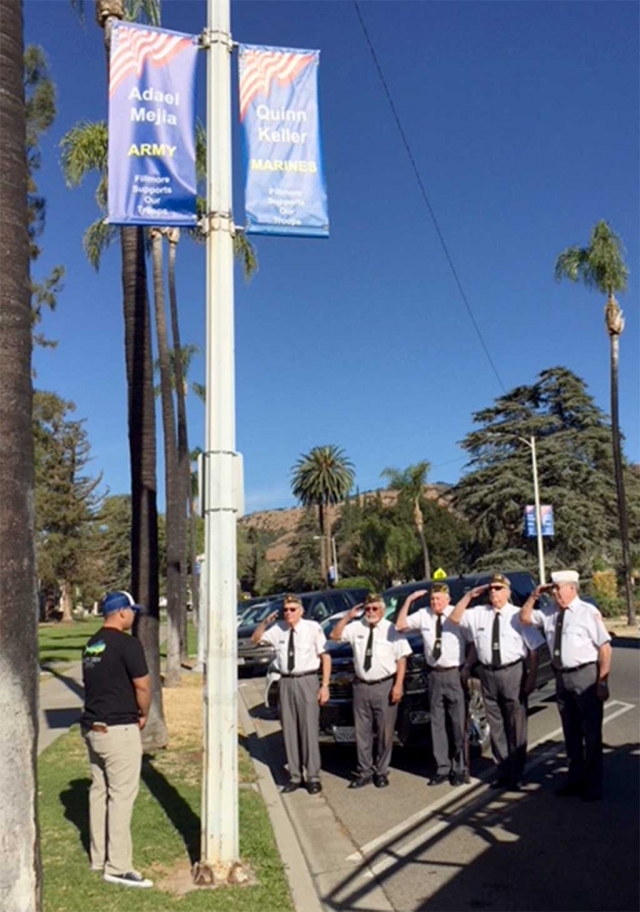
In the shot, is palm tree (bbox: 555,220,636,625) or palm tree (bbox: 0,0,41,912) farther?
palm tree (bbox: 555,220,636,625)

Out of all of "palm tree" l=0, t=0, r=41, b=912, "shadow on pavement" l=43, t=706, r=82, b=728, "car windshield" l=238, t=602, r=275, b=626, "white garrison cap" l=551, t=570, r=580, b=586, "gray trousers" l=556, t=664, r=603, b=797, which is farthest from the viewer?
"car windshield" l=238, t=602, r=275, b=626

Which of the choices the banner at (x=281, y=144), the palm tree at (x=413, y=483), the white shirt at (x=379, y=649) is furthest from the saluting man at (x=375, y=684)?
the palm tree at (x=413, y=483)

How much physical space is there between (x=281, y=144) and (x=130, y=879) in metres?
5.04

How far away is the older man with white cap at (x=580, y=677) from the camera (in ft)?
22.8

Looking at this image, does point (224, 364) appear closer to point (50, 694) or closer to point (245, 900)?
point (245, 900)

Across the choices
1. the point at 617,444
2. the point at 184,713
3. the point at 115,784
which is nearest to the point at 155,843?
the point at 115,784

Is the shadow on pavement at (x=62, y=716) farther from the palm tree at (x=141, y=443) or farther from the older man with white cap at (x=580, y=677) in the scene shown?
the older man with white cap at (x=580, y=677)

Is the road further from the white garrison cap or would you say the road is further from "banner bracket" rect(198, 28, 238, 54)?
"banner bracket" rect(198, 28, 238, 54)

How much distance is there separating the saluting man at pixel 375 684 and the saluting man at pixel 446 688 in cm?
29

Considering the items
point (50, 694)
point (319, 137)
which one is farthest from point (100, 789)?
point (50, 694)

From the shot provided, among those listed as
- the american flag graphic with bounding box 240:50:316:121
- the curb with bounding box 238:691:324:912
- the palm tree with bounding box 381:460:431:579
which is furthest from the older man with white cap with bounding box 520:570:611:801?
the palm tree with bounding box 381:460:431:579

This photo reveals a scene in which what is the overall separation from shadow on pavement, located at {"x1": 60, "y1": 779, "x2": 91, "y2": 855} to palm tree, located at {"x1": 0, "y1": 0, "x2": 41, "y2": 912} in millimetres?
2262

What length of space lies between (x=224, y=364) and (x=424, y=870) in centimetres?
363

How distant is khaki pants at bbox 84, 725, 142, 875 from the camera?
5570 millimetres
